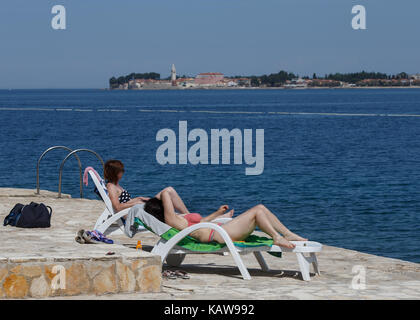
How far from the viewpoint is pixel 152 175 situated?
30141 mm

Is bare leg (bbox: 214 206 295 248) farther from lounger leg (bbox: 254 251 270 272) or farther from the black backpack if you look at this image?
the black backpack

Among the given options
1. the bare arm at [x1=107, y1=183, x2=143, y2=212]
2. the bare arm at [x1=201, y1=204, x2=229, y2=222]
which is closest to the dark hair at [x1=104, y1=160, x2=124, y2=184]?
the bare arm at [x1=107, y1=183, x2=143, y2=212]

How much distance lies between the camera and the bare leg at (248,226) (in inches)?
285

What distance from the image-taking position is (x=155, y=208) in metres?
7.54

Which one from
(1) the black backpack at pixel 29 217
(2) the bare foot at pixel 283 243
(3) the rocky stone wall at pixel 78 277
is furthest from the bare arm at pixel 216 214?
(1) the black backpack at pixel 29 217

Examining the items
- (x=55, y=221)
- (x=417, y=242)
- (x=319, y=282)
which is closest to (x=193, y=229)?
(x=319, y=282)

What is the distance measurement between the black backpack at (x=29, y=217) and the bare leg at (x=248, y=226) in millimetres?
2720

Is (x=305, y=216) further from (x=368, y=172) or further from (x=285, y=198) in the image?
(x=368, y=172)

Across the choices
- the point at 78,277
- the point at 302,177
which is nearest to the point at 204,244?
the point at 78,277

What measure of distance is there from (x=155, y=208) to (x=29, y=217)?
7.09 ft

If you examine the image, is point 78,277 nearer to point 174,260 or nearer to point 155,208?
point 155,208

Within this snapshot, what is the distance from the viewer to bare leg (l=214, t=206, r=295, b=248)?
7250 millimetres

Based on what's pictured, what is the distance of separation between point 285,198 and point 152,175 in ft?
29.5
